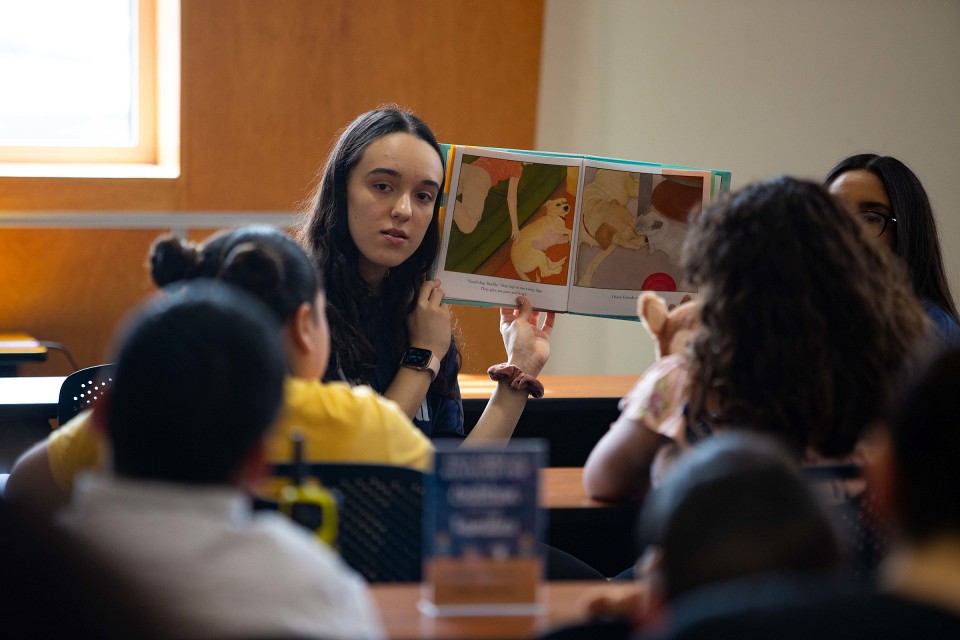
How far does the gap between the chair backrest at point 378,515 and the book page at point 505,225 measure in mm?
1170

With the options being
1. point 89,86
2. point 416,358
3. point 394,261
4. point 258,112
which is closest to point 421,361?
point 416,358

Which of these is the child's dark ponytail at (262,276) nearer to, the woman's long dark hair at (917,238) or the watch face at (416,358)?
the watch face at (416,358)

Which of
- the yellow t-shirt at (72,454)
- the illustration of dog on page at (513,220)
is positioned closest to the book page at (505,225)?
the illustration of dog on page at (513,220)

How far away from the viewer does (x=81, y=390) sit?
2.16 metres

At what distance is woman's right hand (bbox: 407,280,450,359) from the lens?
2416mm

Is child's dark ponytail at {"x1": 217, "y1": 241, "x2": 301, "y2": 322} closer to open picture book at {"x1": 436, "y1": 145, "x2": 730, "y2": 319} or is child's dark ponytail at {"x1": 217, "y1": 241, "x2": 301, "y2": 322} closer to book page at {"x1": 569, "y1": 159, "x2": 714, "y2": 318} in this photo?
open picture book at {"x1": 436, "y1": 145, "x2": 730, "y2": 319}

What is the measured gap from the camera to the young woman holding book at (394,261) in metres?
2.43

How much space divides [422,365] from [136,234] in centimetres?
262

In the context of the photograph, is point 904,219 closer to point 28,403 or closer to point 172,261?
point 172,261

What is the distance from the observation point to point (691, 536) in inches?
35.2

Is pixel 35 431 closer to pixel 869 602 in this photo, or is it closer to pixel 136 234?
pixel 869 602

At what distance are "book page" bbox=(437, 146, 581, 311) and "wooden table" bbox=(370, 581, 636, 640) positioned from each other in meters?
1.35

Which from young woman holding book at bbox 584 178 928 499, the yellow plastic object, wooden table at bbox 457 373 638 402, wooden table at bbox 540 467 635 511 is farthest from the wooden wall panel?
the yellow plastic object

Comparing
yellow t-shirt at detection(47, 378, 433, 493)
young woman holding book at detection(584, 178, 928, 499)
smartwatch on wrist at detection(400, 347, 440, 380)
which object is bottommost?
smartwatch on wrist at detection(400, 347, 440, 380)
